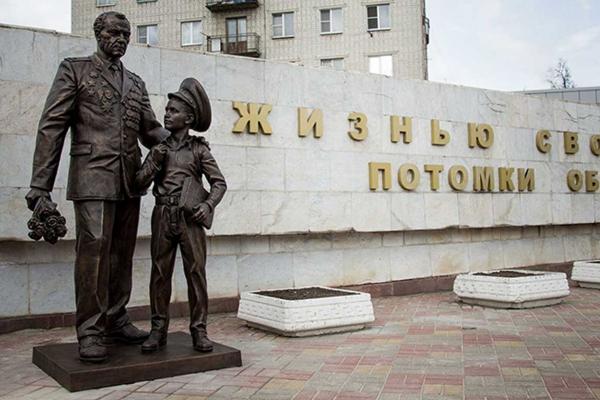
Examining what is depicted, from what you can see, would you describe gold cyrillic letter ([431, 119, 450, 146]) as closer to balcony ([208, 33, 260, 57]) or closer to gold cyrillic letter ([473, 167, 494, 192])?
gold cyrillic letter ([473, 167, 494, 192])

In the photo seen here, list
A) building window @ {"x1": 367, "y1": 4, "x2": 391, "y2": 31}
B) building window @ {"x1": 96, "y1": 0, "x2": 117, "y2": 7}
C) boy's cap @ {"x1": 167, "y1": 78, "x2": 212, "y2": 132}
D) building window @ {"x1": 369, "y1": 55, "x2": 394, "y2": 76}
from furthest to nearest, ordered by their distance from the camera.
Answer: building window @ {"x1": 96, "y1": 0, "x2": 117, "y2": 7}
building window @ {"x1": 367, "y1": 4, "x2": 391, "y2": 31}
building window @ {"x1": 369, "y1": 55, "x2": 394, "y2": 76}
boy's cap @ {"x1": 167, "y1": 78, "x2": 212, "y2": 132}

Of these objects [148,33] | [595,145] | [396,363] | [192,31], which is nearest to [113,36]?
[396,363]

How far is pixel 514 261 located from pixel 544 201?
1.28 meters

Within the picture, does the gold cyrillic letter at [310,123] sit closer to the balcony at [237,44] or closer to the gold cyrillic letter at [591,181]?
the gold cyrillic letter at [591,181]

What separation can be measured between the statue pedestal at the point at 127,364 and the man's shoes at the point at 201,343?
48mm

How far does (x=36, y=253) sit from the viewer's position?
7.54m

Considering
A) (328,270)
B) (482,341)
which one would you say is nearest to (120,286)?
(482,341)

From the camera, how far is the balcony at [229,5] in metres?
30.8

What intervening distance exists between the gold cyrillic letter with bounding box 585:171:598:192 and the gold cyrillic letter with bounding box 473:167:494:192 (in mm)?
2618

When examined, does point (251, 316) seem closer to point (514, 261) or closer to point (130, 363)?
point (130, 363)

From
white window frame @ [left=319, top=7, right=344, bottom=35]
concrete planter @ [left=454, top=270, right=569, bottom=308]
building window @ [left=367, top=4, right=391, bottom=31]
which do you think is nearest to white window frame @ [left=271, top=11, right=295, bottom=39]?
white window frame @ [left=319, top=7, right=344, bottom=35]

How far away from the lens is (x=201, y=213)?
5141 millimetres

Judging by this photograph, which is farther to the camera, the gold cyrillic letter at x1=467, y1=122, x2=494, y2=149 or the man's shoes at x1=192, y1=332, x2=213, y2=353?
the gold cyrillic letter at x1=467, y1=122, x2=494, y2=149

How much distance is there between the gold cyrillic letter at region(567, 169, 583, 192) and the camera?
1209 cm
